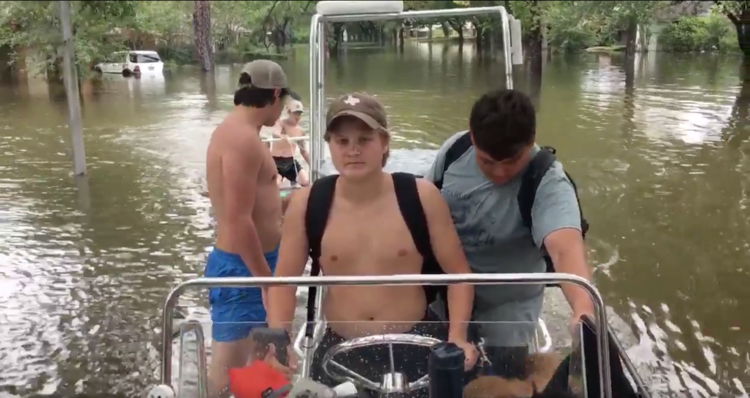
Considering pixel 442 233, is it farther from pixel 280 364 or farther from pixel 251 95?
pixel 251 95

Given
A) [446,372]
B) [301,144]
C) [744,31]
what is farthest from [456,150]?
[744,31]

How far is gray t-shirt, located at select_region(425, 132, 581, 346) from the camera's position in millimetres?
2045

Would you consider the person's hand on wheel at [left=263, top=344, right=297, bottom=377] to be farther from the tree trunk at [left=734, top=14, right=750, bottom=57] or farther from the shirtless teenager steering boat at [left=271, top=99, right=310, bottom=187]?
the tree trunk at [left=734, top=14, right=750, bottom=57]

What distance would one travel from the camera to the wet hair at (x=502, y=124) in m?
1.95

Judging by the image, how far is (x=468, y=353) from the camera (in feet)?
5.45

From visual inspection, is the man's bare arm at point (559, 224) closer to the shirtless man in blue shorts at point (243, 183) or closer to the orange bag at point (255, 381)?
the orange bag at point (255, 381)

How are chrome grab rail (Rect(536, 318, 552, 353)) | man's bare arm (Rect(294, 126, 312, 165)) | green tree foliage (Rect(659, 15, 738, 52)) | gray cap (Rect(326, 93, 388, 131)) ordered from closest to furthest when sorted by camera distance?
chrome grab rail (Rect(536, 318, 552, 353)), gray cap (Rect(326, 93, 388, 131)), man's bare arm (Rect(294, 126, 312, 165)), green tree foliage (Rect(659, 15, 738, 52))

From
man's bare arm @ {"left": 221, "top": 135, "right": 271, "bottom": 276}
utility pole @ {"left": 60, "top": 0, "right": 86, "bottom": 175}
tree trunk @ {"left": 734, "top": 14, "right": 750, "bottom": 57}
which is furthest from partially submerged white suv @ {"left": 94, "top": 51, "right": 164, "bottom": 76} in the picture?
tree trunk @ {"left": 734, "top": 14, "right": 750, "bottom": 57}

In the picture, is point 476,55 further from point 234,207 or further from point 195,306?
point 234,207

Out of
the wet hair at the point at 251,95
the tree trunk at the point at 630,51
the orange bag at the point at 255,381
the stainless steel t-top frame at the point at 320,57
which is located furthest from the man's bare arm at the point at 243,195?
the tree trunk at the point at 630,51

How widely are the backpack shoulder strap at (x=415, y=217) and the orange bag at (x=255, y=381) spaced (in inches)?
22.8

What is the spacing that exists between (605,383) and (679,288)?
3.38 m

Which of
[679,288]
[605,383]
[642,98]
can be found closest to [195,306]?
[679,288]

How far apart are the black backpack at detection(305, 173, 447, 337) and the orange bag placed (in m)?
0.42
